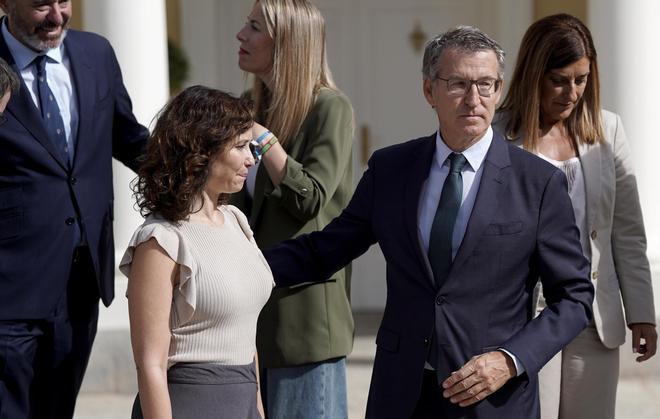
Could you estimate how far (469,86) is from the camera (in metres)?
3.26

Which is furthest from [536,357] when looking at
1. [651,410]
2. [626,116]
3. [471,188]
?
[626,116]

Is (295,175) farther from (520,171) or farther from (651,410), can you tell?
(651,410)

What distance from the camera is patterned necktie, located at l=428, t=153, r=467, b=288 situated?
3.25 metres

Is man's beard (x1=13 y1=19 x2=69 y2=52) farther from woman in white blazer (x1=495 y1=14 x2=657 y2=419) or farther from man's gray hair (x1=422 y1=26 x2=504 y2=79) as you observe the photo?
woman in white blazer (x1=495 y1=14 x2=657 y2=419)

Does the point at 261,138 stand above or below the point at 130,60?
above

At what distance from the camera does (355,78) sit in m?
9.06

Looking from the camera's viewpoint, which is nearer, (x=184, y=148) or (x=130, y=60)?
(x=184, y=148)

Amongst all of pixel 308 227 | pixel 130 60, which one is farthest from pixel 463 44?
pixel 130 60

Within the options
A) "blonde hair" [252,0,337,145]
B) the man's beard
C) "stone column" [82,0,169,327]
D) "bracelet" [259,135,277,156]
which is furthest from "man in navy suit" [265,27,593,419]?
"stone column" [82,0,169,327]

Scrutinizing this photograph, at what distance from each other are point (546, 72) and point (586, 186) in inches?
15.3

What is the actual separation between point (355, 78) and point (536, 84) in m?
5.07

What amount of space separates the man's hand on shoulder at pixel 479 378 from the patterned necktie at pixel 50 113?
1491 mm

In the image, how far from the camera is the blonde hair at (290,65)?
423 cm

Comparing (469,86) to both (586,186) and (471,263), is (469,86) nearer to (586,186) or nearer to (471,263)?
(471,263)
